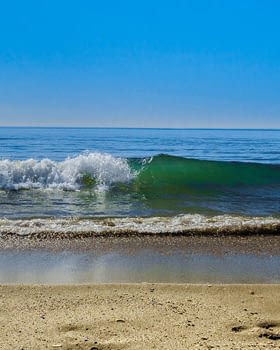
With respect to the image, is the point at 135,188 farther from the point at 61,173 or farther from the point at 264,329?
the point at 264,329

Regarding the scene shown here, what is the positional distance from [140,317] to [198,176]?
45.3ft

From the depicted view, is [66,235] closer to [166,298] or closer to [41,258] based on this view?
[41,258]

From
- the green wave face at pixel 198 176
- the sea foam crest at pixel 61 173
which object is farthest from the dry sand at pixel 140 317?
the sea foam crest at pixel 61 173

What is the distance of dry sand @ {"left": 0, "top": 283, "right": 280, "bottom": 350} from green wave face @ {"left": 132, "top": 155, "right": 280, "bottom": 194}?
9.26 m

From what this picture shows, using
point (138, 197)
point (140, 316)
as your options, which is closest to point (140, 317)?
point (140, 316)

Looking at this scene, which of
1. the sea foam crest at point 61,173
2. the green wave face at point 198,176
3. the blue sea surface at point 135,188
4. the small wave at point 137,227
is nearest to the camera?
the small wave at point 137,227

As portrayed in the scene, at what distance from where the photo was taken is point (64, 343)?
131 inches

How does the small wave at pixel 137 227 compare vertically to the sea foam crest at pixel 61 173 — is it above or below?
below

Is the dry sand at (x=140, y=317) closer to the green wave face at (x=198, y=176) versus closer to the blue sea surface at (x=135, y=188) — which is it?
the blue sea surface at (x=135, y=188)

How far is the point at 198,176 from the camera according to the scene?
688 inches

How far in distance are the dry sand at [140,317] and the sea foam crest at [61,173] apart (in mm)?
9812

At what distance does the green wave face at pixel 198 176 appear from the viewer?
49.8 feet

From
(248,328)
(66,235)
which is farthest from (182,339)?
(66,235)

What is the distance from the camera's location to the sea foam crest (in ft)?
47.0
